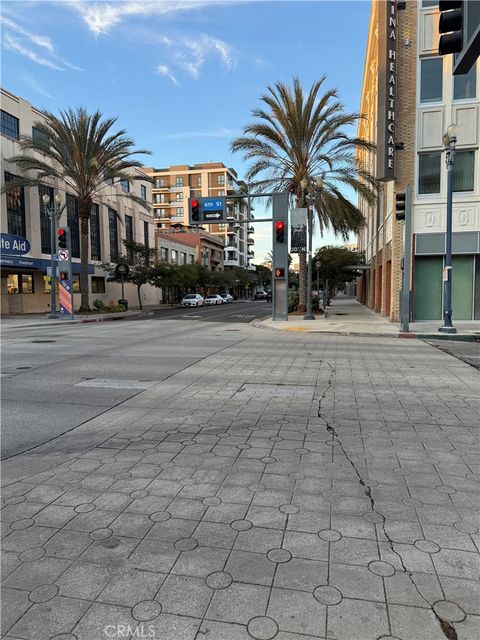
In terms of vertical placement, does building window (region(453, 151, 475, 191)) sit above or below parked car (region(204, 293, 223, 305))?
above

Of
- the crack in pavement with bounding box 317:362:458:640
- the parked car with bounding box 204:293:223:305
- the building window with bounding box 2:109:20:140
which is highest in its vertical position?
the building window with bounding box 2:109:20:140

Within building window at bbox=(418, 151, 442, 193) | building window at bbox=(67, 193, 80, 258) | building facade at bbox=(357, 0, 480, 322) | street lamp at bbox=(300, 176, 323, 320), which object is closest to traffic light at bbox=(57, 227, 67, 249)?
building window at bbox=(67, 193, 80, 258)


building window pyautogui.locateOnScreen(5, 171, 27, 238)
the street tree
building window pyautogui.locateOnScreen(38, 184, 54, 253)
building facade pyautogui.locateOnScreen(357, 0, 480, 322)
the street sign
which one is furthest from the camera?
the street tree

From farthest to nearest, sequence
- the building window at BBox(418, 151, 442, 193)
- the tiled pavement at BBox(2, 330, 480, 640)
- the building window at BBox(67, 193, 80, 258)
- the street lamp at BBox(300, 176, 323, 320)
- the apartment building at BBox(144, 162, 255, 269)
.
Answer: the apartment building at BBox(144, 162, 255, 269)
the building window at BBox(67, 193, 80, 258)
the street lamp at BBox(300, 176, 323, 320)
the building window at BBox(418, 151, 442, 193)
the tiled pavement at BBox(2, 330, 480, 640)

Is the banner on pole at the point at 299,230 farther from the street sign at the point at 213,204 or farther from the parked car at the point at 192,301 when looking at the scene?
the parked car at the point at 192,301

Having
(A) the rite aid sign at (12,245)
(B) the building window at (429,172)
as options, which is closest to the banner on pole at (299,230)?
(B) the building window at (429,172)

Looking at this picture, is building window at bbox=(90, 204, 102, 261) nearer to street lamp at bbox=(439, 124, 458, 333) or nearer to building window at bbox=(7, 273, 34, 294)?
building window at bbox=(7, 273, 34, 294)

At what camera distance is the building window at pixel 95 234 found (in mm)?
42469

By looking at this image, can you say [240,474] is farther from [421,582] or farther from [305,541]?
[421,582]

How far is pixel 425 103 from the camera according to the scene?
2050 cm

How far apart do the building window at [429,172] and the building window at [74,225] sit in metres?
28.9

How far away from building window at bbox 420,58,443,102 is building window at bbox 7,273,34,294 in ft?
93.3

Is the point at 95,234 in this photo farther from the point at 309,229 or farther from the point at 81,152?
the point at 309,229

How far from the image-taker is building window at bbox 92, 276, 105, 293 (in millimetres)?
43375
